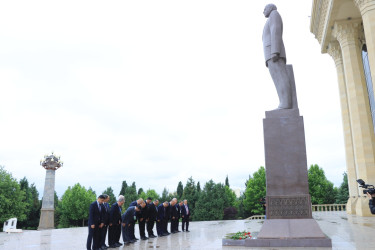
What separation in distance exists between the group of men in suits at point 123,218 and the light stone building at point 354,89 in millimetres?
12982

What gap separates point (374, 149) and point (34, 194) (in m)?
65.6

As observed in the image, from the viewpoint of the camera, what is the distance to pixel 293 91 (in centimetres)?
960

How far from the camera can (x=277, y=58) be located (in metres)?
9.61

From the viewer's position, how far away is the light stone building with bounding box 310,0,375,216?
65.9 ft

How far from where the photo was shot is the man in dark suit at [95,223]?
29.4 feet

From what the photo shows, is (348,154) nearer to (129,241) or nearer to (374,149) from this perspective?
(374,149)

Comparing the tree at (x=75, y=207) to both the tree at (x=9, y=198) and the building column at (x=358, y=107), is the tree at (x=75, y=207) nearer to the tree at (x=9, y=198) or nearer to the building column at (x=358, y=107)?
the tree at (x=9, y=198)

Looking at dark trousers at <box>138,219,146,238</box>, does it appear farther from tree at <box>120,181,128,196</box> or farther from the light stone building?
tree at <box>120,181,128,196</box>

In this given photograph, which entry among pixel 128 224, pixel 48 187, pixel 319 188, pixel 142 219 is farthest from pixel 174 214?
pixel 319 188

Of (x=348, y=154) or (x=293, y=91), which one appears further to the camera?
(x=348, y=154)

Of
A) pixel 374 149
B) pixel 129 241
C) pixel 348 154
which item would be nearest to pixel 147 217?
pixel 129 241

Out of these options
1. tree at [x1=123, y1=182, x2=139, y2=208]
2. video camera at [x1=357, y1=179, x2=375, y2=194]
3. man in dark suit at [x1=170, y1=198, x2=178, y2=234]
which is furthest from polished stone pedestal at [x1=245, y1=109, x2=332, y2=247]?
tree at [x1=123, y1=182, x2=139, y2=208]

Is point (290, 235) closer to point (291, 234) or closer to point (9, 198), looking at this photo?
point (291, 234)

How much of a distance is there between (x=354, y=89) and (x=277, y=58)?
14.6 metres
